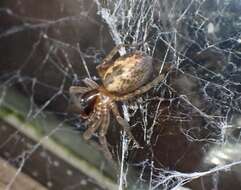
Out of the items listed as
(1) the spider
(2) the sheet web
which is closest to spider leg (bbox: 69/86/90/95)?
(1) the spider

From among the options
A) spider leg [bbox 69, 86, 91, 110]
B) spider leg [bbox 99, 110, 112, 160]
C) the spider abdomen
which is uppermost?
the spider abdomen

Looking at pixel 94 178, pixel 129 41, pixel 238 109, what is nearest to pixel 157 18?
pixel 129 41

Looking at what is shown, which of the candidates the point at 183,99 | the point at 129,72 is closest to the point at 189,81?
the point at 183,99

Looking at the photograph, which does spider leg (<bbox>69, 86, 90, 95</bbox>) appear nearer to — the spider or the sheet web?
the spider

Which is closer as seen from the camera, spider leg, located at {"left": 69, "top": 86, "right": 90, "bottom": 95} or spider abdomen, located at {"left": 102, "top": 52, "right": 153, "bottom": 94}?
spider abdomen, located at {"left": 102, "top": 52, "right": 153, "bottom": 94}

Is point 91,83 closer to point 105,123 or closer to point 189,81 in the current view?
point 105,123

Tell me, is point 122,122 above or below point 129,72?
below

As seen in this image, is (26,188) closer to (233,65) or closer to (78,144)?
(78,144)
